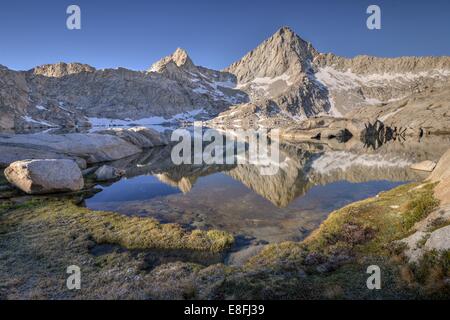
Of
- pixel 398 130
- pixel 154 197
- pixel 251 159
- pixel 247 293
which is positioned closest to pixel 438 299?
pixel 247 293

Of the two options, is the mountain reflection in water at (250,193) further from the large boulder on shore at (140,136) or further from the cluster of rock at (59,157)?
the large boulder on shore at (140,136)

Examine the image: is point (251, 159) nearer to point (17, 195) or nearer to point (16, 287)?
point (17, 195)

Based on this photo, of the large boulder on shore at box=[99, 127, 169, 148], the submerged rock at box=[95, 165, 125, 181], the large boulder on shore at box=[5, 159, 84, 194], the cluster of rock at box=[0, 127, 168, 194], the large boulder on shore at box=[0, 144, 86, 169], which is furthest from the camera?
the large boulder on shore at box=[99, 127, 169, 148]

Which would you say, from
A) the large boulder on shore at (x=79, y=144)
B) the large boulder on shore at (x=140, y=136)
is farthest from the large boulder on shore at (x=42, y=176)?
the large boulder on shore at (x=140, y=136)

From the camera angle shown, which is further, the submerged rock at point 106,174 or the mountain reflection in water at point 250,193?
the submerged rock at point 106,174

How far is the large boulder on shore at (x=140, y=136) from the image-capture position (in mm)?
57947

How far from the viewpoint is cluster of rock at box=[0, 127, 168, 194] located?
24.1m

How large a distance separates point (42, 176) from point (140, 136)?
130 feet

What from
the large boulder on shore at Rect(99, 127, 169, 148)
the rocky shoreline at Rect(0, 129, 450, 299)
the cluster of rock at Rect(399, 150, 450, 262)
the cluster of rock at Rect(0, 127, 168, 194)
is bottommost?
the rocky shoreline at Rect(0, 129, 450, 299)

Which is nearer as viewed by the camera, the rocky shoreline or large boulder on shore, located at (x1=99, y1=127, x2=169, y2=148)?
the rocky shoreline

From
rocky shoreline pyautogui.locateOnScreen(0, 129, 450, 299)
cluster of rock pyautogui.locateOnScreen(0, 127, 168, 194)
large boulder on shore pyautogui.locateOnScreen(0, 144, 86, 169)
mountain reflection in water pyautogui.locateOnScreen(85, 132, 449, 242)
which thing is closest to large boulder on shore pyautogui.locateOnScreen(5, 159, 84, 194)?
cluster of rock pyautogui.locateOnScreen(0, 127, 168, 194)

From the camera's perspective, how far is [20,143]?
3484 cm

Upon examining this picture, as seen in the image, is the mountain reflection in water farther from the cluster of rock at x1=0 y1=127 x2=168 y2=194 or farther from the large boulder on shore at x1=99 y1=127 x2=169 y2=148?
the large boulder on shore at x1=99 y1=127 x2=169 y2=148

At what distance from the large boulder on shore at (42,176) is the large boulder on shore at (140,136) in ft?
103
